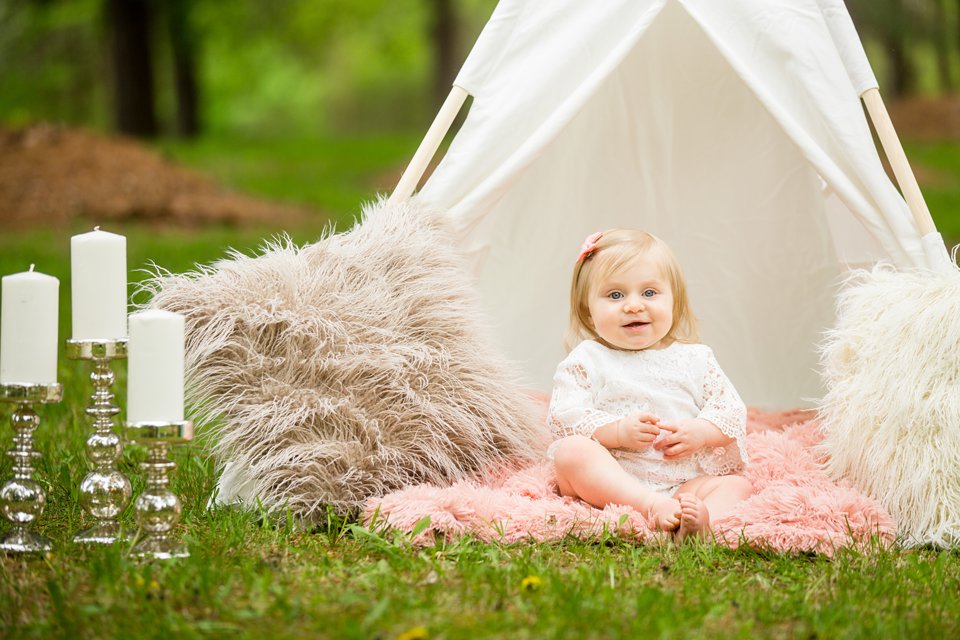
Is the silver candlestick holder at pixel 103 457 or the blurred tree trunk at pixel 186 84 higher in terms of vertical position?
the blurred tree trunk at pixel 186 84

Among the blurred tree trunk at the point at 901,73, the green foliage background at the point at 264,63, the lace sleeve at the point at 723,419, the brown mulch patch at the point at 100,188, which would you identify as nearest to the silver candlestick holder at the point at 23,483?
the lace sleeve at the point at 723,419

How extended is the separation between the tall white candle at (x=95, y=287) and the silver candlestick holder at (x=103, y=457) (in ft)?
0.12

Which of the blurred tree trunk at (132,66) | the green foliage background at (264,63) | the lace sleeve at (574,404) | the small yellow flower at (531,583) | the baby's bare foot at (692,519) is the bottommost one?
the small yellow flower at (531,583)

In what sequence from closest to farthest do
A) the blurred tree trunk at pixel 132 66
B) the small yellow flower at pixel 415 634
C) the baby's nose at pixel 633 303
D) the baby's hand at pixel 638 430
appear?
the small yellow flower at pixel 415 634
the baby's hand at pixel 638 430
the baby's nose at pixel 633 303
the blurred tree trunk at pixel 132 66

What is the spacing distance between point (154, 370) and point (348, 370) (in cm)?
66

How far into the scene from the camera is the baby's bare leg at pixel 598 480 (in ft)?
8.12

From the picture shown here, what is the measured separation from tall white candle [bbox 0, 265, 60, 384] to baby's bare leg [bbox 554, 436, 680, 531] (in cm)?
127

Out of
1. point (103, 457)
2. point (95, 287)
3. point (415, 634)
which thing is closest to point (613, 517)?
point (415, 634)

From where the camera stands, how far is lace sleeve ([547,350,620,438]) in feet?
8.77

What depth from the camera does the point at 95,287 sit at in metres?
2.25

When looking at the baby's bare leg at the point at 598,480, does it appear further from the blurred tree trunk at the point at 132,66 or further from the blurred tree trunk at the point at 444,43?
the blurred tree trunk at the point at 132,66

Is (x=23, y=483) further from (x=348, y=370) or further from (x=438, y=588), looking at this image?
(x=438, y=588)

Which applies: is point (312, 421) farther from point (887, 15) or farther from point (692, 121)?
point (887, 15)

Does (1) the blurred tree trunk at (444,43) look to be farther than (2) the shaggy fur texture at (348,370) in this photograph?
Yes
